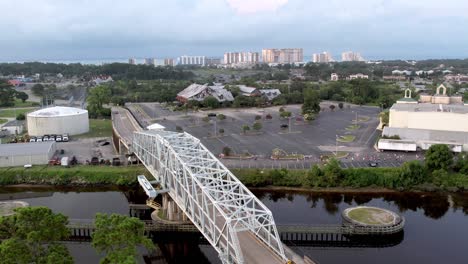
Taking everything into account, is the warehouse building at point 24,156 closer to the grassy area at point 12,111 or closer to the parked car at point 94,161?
the parked car at point 94,161

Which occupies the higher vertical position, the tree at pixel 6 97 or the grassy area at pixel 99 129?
the tree at pixel 6 97

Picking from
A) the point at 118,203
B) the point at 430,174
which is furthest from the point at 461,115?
the point at 118,203

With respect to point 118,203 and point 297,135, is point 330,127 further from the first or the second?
point 118,203

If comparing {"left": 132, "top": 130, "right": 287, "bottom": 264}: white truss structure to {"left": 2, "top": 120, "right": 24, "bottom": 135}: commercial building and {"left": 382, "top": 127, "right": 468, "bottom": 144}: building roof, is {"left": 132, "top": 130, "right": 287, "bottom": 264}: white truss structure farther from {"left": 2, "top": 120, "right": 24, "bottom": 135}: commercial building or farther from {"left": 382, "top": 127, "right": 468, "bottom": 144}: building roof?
{"left": 2, "top": 120, "right": 24, "bottom": 135}: commercial building

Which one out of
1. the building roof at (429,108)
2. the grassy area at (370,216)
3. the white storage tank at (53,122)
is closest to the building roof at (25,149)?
the white storage tank at (53,122)

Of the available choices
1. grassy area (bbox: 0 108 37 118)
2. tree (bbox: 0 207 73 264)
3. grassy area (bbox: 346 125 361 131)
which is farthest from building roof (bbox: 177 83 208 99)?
tree (bbox: 0 207 73 264)

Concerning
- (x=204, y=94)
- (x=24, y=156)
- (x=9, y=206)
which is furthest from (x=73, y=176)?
(x=204, y=94)
